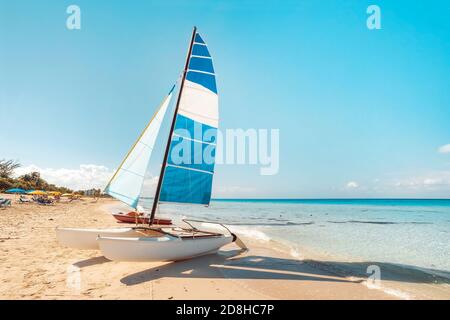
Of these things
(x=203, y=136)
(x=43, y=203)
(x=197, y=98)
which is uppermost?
(x=197, y=98)

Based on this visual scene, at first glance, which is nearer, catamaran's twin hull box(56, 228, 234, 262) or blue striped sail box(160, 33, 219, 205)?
catamaran's twin hull box(56, 228, 234, 262)

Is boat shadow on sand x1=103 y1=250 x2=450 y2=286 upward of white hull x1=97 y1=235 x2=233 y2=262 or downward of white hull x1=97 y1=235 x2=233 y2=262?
downward

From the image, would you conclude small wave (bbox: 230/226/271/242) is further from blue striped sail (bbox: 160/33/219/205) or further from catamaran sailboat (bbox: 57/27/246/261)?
blue striped sail (bbox: 160/33/219/205)

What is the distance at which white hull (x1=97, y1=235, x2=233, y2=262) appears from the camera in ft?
21.7

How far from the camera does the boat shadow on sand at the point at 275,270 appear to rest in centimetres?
726

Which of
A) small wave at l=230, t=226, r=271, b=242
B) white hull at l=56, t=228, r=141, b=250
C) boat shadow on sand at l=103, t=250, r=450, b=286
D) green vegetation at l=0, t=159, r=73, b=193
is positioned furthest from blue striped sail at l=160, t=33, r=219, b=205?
green vegetation at l=0, t=159, r=73, b=193

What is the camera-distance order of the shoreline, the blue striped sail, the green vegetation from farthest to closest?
the green vegetation
the blue striped sail
the shoreline

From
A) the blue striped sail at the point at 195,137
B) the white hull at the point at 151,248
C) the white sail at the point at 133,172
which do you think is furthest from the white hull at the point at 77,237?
the blue striped sail at the point at 195,137

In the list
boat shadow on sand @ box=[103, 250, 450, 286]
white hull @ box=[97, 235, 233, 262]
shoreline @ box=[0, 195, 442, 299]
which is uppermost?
white hull @ box=[97, 235, 233, 262]

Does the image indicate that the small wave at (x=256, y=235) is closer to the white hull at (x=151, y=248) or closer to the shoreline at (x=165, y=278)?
the shoreline at (x=165, y=278)
